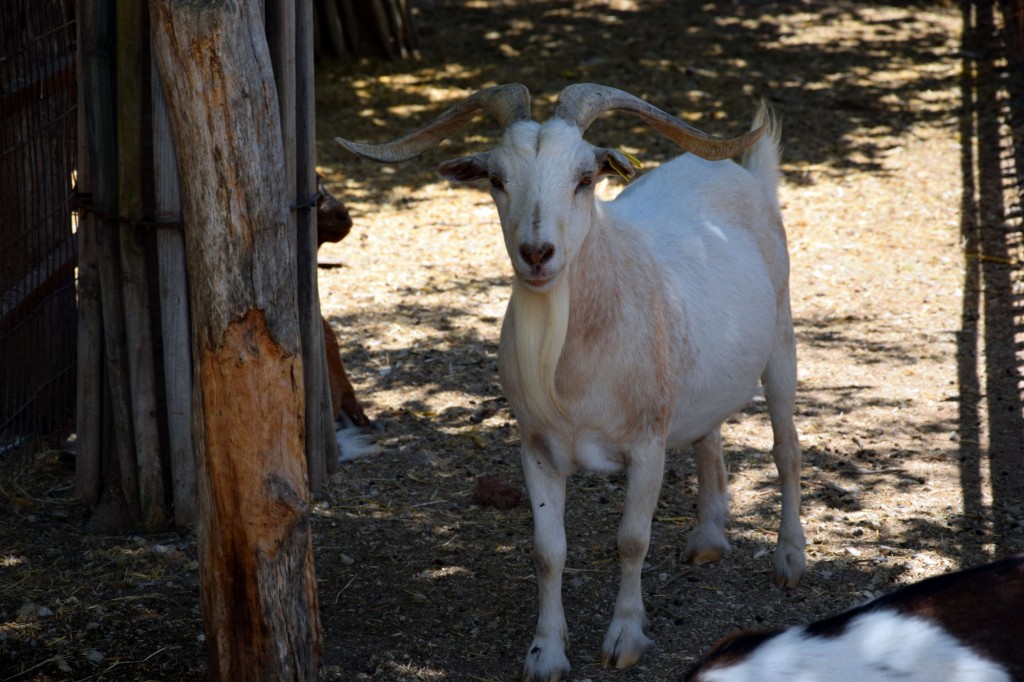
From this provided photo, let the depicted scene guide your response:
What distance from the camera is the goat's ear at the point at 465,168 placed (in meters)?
4.00

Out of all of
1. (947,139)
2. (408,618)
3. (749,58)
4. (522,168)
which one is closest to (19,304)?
(408,618)

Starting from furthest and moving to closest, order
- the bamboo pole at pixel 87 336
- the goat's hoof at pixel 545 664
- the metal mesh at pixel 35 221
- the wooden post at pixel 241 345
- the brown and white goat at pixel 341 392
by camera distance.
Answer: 1. the brown and white goat at pixel 341 392
2. the metal mesh at pixel 35 221
3. the bamboo pole at pixel 87 336
4. the goat's hoof at pixel 545 664
5. the wooden post at pixel 241 345

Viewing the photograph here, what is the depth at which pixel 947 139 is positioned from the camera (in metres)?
10.5

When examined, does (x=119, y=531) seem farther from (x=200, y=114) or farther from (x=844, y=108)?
(x=844, y=108)

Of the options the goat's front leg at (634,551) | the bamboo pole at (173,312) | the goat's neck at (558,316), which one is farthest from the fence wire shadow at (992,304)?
the bamboo pole at (173,312)

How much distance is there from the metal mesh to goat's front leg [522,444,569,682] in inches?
104

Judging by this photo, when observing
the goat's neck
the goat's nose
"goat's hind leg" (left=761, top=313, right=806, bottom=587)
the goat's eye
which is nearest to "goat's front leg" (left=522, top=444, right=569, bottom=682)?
the goat's neck

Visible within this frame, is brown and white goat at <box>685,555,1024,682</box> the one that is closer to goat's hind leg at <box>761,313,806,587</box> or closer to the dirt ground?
the dirt ground

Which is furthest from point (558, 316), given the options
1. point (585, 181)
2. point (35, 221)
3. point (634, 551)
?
point (35, 221)

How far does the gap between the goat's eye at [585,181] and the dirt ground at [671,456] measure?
1.75m

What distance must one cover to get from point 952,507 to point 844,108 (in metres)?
7.05

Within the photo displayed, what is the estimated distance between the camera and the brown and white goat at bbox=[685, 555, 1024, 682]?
7.91ft

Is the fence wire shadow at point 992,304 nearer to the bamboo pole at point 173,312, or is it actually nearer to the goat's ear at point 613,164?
the goat's ear at point 613,164

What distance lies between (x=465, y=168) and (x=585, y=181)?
0.46m
